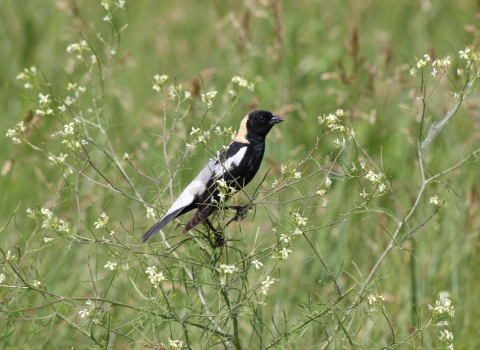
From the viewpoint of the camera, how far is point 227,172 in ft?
8.31

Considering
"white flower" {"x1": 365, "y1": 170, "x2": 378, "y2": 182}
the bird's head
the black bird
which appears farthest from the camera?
the bird's head

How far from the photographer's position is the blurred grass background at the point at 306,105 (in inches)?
145

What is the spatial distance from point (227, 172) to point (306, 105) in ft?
9.02

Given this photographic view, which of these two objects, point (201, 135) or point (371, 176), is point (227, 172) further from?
point (371, 176)

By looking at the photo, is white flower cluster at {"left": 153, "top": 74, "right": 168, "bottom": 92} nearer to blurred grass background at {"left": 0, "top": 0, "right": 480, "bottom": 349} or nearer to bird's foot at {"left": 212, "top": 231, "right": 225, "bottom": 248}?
blurred grass background at {"left": 0, "top": 0, "right": 480, "bottom": 349}

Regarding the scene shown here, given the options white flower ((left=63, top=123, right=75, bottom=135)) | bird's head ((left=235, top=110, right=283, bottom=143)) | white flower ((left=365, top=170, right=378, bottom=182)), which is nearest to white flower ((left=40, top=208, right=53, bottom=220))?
white flower ((left=63, top=123, right=75, bottom=135))

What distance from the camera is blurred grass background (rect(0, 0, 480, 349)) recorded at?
3695 mm

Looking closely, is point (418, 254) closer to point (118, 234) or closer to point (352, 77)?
point (352, 77)

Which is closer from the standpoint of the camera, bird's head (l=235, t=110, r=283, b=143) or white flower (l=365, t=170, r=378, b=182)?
white flower (l=365, t=170, r=378, b=182)

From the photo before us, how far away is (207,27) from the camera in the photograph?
6871 mm

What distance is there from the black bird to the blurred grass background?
31cm

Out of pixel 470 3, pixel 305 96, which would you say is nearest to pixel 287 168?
pixel 305 96

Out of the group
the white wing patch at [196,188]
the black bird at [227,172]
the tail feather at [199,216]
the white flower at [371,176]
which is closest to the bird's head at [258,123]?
the black bird at [227,172]

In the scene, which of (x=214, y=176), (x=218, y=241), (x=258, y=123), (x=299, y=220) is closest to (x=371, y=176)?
(x=299, y=220)
